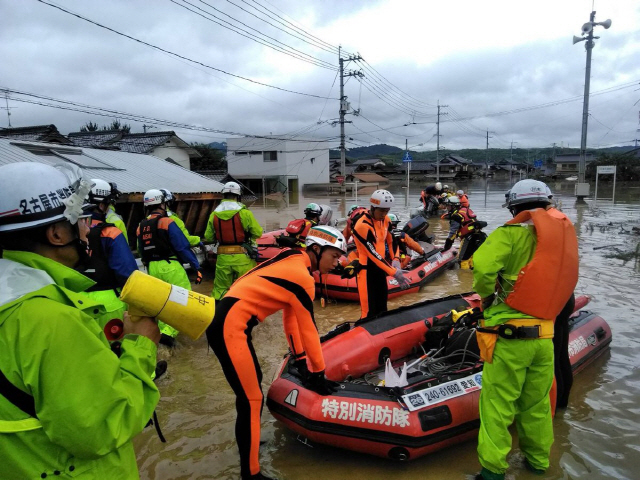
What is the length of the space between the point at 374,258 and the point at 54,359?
13.1ft

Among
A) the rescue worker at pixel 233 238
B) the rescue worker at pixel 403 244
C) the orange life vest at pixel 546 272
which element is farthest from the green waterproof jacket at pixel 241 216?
the orange life vest at pixel 546 272

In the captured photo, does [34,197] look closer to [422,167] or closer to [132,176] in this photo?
[132,176]

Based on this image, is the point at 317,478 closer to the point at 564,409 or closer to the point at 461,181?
the point at 564,409

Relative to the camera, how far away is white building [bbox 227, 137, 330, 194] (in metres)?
38.8

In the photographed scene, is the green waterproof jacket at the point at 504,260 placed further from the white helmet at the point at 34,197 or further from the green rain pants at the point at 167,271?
the green rain pants at the point at 167,271

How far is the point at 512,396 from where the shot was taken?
267cm

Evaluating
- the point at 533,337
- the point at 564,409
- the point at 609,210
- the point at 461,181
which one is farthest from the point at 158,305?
the point at 461,181

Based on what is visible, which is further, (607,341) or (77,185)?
(607,341)

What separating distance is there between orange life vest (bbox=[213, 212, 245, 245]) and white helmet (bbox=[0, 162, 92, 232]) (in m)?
4.41

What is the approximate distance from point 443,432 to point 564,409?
59.2 inches

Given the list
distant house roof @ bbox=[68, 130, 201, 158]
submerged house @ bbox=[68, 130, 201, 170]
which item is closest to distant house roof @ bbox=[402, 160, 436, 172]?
submerged house @ bbox=[68, 130, 201, 170]

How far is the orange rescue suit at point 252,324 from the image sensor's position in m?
2.66

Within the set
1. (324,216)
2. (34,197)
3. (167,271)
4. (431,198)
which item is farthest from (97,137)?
(34,197)

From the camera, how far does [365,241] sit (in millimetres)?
4859
